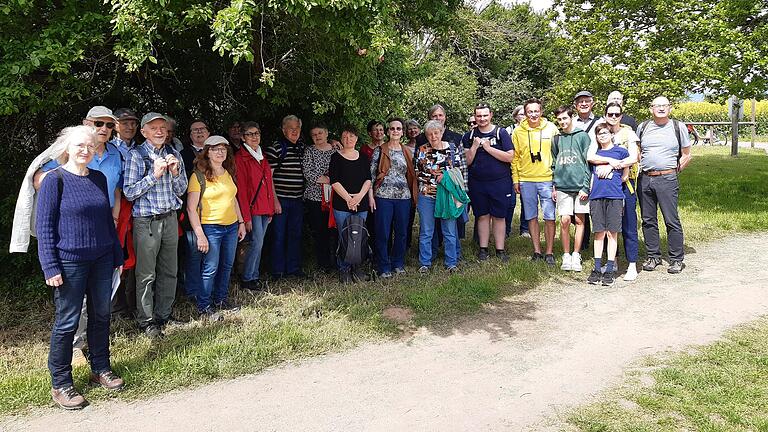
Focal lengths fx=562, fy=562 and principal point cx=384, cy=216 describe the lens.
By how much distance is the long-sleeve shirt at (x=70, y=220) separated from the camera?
374cm

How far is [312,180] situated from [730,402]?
4.66 metres

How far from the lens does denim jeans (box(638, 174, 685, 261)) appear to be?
7047 mm

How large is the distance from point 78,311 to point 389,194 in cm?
374

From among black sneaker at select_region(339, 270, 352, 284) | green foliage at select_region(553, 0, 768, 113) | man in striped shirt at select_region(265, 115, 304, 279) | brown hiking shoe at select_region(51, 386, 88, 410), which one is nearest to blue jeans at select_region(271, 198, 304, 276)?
man in striped shirt at select_region(265, 115, 304, 279)

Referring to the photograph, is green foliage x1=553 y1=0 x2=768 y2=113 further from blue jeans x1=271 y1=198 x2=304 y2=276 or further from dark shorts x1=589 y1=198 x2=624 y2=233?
blue jeans x1=271 y1=198 x2=304 y2=276

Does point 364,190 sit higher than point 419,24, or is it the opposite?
point 419,24

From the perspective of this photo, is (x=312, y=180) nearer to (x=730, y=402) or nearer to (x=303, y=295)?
(x=303, y=295)

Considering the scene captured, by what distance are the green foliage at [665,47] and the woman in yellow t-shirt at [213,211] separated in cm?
1072

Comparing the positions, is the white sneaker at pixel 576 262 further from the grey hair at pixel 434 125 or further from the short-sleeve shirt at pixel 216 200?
the short-sleeve shirt at pixel 216 200

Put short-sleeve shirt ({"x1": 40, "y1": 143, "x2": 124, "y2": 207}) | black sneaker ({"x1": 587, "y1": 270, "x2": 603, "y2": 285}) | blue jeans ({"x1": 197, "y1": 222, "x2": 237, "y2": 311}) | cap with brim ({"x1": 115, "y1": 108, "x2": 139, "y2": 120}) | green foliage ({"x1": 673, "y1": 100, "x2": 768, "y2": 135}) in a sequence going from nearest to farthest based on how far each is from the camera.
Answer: short-sleeve shirt ({"x1": 40, "y1": 143, "x2": 124, "y2": 207}), cap with brim ({"x1": 115, "y1": 108, "x2": 139, "y2": 120}), blue jeans ({"x1": 197, "y1": 222, "x2": 237, "y2": 311}), black sneaker ({"x1": 587, "y1": 270, "x2": 603, "y2": 285}), green foliage ({"x1": 673, "y1": 100, "x2": 768, "y2": 135})

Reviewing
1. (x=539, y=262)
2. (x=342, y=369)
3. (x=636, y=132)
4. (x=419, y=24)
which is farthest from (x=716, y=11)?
(x=342, y=369)

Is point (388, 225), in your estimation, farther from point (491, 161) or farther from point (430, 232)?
point (491, 161)

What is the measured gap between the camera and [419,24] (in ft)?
18.8

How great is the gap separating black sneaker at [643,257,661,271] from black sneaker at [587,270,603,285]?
2.54 ft
